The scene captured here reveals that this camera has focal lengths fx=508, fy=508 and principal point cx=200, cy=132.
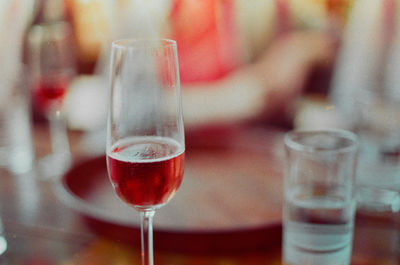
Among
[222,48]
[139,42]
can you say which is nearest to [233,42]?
[222,48]

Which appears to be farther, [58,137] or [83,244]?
[58,137]

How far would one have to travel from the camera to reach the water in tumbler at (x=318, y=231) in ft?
2.45

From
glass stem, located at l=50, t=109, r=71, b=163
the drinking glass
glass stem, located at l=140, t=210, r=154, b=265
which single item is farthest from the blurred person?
glass stem, located at l=140, t=210, r=154, b=265

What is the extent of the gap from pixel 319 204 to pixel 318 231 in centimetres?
5

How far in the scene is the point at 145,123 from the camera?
60 cm

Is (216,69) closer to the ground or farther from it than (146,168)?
closer to the ground

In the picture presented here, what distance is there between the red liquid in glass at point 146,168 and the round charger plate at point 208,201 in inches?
7.4

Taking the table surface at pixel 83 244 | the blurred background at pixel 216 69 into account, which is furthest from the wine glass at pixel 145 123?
the blurred background at pixel 216 69

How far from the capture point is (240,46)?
2617mm

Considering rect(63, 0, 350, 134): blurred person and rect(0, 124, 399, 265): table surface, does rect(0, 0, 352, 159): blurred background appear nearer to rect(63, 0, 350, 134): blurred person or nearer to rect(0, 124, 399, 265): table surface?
rect(63, 0, 350, 134): blurred person

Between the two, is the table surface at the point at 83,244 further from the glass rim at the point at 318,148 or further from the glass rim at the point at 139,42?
the glass rim at the point at 139,42

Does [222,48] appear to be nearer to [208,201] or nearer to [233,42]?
[233,42]

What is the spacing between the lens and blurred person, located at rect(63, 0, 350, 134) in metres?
2.17

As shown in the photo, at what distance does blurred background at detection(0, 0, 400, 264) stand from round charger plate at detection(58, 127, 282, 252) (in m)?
0.08
